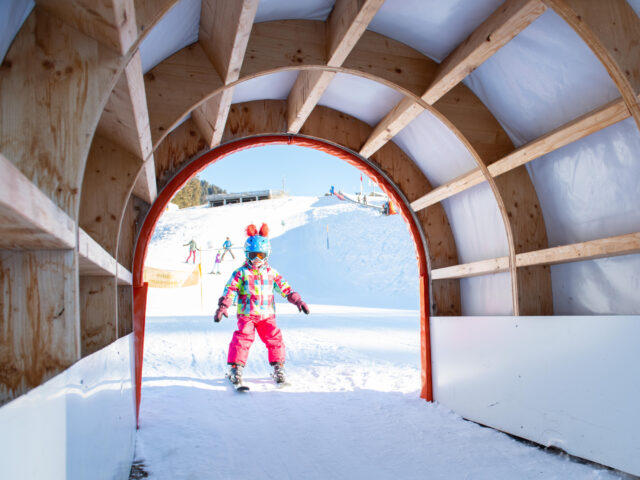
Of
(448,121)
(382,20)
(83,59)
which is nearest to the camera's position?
(83,59)

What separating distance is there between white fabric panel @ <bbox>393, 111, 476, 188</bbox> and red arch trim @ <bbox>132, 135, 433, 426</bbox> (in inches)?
16.6

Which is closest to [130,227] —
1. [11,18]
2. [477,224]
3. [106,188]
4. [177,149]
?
[177,149]

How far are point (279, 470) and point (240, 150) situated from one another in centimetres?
323

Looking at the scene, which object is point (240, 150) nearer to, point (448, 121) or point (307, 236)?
point (448, 121)

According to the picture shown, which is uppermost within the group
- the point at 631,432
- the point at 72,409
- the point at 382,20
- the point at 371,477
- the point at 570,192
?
the point at 382,20

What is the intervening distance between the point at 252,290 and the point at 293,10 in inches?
158

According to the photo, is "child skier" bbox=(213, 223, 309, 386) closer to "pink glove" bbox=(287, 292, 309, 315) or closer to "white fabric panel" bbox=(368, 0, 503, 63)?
"pink glove" bbox=(287, 292, 309, 315)

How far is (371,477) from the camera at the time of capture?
3539 mm

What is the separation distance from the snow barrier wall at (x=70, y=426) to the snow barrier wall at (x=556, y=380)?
2.98 metres

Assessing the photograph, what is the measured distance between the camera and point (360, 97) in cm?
535

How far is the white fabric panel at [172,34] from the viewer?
3.19m

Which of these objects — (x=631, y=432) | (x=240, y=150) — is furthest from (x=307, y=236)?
(x=631, y=432)

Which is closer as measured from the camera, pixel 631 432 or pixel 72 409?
pixel 72 409

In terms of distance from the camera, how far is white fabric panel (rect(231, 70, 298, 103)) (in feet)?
15.9
